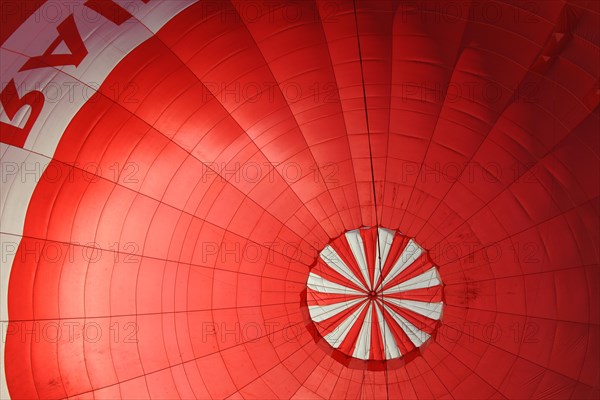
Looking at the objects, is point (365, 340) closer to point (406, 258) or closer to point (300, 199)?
point (406, 258)

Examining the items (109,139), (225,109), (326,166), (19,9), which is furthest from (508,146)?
(19,9)

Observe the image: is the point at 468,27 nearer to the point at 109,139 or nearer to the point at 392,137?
the point at 392,137

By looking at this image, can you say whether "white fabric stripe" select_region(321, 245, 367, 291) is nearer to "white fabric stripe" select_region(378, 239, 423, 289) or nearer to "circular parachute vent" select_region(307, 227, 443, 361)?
"circular parachute vent" select_region(307, 227, 443, 361)

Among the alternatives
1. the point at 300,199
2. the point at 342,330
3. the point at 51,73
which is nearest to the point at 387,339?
the point at 342,330

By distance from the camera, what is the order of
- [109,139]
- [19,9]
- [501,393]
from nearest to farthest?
[19,9]
[109,139]
[501,393]

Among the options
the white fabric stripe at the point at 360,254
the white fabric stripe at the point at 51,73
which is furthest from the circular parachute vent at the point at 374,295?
the white fabric stripe at the point at 51,73

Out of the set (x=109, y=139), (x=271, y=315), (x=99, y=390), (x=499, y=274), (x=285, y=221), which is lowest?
(x=99, y=390)

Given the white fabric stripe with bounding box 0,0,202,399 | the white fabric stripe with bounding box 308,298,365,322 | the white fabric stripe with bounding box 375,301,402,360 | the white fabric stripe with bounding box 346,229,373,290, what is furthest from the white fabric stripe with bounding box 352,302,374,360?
the white fabric stripe with bounding box 0,0,202,399
